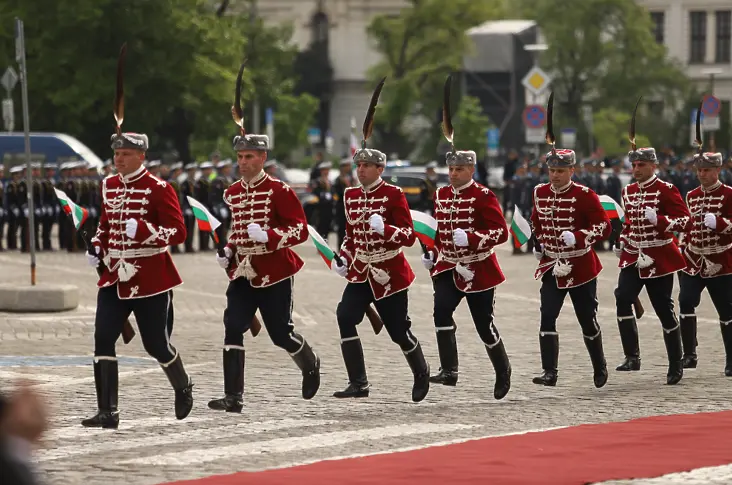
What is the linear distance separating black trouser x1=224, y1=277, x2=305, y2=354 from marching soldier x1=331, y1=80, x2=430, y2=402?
2.22 feet

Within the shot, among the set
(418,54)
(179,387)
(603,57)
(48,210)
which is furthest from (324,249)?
(418,54)

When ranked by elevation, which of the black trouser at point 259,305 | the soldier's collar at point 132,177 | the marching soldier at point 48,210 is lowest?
the marching soldier at point 48,210

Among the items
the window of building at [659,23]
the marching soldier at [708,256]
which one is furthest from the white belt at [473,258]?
the window of building at [659,23]

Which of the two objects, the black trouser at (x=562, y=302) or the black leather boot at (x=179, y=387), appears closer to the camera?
the black leather boot at (x=179, y=387)

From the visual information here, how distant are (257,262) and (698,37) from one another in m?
88.1

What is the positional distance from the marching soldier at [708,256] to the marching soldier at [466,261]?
6.66ft

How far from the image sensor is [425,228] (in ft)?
42.0

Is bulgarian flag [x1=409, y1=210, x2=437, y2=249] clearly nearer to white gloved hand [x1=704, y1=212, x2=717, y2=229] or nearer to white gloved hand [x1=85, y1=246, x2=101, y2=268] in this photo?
white gloved hand [x1=704, y1=212, x2=717, y2=229]

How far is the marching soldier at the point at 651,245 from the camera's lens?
13.4 metres

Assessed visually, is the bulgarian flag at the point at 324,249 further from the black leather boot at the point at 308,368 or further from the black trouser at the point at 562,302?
the black trouser at the point at 562,302

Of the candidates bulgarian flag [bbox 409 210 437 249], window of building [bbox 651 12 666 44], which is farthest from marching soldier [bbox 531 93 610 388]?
window of building [bbox 651 12 666 44]

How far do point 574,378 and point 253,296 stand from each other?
10.1 ft

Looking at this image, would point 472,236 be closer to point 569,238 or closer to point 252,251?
point 569,238

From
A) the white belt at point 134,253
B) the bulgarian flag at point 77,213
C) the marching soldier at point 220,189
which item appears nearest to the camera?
the white belt at point 134,253
